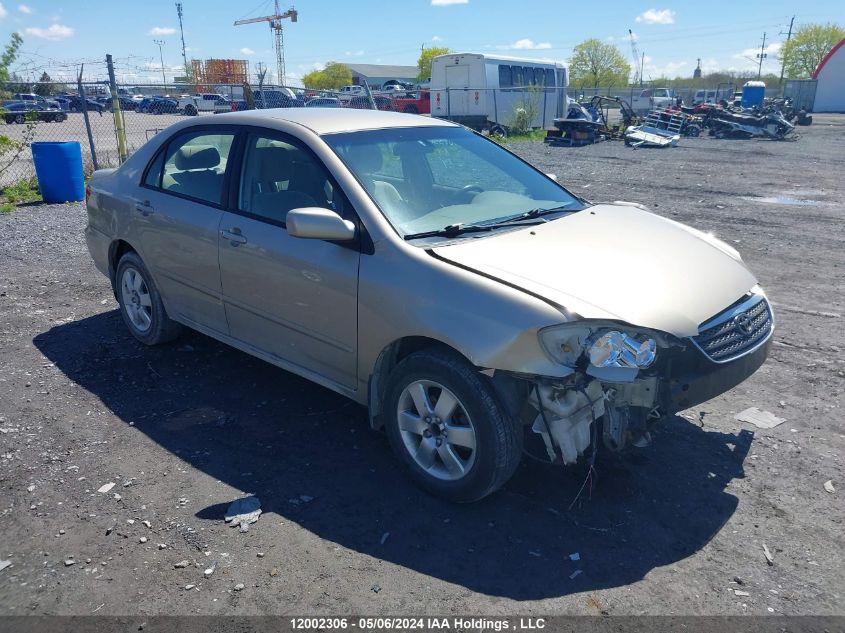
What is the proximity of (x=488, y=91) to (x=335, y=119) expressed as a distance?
24.7m

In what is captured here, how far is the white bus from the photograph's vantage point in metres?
27.6

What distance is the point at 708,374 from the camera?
319 cm

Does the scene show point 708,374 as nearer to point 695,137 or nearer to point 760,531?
point 760,531

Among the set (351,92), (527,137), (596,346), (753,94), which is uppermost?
(351,92)

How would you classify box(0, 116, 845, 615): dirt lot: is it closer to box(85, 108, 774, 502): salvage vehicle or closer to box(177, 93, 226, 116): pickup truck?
box(85, 108, 774, 502): salvage vehicle

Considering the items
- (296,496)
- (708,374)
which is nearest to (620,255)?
(708,374)

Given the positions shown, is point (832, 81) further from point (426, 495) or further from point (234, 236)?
point (426, 495)

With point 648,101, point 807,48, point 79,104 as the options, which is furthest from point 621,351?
point 807,48

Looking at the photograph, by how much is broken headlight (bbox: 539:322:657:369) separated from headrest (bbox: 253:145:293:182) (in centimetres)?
207

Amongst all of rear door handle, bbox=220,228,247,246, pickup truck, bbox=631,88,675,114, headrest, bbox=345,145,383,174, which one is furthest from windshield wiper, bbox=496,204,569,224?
pickup truck, bbox=631,88,675,114

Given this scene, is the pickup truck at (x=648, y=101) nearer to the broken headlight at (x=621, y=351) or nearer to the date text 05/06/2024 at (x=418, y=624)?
the broken headlight at (x=621, y=351)

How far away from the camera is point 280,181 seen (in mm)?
4207

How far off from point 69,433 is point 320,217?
2.15m

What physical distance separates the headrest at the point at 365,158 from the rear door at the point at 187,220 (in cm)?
99
